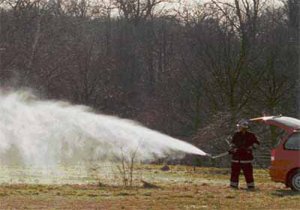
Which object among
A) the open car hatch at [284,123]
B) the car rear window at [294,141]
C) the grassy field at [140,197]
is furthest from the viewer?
the open car hatch at [284,123]

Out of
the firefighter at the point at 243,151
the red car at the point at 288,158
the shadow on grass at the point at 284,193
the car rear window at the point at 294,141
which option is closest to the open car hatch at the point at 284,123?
the red car at the point at 288,158

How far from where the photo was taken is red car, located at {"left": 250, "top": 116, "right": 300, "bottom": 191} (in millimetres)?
16500

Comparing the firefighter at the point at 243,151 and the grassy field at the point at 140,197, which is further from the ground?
the firefighter at the point at 243,151

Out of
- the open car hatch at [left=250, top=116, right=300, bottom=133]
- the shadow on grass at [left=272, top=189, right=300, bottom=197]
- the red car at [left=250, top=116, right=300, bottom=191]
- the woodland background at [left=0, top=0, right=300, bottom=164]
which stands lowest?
the shadow on grass at [left=272, top=189, right=300, bottom=197]

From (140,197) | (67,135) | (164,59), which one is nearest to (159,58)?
(164,59)

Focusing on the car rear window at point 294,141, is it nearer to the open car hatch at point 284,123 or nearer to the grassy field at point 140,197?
the open car hatch at point 284,123

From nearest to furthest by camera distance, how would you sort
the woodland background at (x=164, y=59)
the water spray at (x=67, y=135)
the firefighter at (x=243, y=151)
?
the firefighter at (x=243, y=151)
the water spray at (x=67, y=135)
the woodland background at (x=164, y=59)

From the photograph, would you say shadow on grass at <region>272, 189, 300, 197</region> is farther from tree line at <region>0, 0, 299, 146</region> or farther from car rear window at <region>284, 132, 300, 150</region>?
tree line at <region>0, 0, 299, 146</region>

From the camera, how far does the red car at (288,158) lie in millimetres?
16500

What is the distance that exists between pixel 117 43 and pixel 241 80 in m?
28.7

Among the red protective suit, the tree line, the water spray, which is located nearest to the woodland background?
the tree line

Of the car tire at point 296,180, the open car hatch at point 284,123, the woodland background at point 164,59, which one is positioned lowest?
the car tire at point 296,180

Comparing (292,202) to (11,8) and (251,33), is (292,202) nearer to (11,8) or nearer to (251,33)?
(251,33)

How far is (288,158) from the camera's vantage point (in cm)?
1661
